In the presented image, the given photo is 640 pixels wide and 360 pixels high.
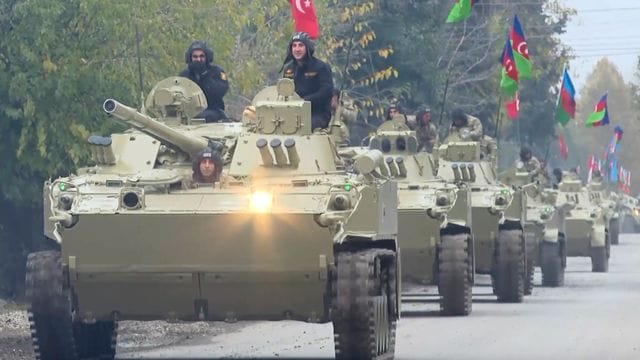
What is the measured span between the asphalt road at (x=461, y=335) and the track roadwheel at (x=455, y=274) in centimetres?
21

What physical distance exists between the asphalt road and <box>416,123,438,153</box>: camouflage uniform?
2.11 meters

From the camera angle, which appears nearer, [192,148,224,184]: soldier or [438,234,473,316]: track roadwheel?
[192,148,224,184]: soldier

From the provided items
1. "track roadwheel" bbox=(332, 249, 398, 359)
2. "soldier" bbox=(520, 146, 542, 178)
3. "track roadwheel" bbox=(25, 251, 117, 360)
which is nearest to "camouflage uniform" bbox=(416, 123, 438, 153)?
"soldier" bbox=(520, 146, 542, 178)

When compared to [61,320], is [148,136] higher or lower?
higher

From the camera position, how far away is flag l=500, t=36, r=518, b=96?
1425 inches

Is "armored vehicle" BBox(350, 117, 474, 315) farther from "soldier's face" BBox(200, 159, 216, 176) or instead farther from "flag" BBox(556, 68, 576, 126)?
"flag" BBox(556, 68, 576, 126)

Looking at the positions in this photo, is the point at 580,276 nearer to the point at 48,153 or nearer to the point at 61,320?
the point at 48,153

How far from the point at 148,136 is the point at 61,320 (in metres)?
2.32

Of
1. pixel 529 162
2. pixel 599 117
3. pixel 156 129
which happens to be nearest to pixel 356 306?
pixel 156 129

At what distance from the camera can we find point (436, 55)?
42.3 metres

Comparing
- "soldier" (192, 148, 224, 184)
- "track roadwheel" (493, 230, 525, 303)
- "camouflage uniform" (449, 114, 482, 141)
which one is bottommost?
"track roadwheel" (493, 230, 525, 303)

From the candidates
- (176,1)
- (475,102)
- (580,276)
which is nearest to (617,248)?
(475,102)

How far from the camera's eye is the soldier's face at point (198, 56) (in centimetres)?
1844

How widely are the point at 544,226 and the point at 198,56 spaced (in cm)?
1419
